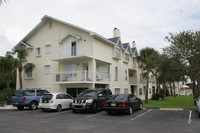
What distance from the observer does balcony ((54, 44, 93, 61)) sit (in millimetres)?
21906

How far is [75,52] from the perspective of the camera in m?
23.1

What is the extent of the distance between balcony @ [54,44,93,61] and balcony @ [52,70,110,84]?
1703 millimetres

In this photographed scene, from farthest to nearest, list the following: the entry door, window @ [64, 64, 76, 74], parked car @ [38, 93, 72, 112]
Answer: window @ [64, 64, 76, 74]
the entry door
parked car @ [38, 93, 72, 112]

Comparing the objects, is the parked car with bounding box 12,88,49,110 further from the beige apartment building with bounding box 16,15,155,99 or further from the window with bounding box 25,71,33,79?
the window with bounding box 25,71,33,79

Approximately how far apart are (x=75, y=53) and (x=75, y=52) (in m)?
0.15

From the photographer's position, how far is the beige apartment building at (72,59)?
2262 cm

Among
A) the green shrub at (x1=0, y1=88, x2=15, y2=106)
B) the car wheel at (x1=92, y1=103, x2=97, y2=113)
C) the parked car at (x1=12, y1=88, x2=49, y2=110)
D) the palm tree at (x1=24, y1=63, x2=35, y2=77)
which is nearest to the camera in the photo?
the car wheel at (x1=92, y1=103, x2=97, y2=113)

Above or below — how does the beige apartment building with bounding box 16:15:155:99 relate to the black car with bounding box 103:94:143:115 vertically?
above

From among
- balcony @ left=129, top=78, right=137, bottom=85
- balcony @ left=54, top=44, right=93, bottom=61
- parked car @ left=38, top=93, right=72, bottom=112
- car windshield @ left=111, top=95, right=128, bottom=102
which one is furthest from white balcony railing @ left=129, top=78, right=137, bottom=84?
car windshield @ left=111, top=95, right=128, bottom=102

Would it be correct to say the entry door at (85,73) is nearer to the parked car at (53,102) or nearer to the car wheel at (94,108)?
the parked car at (53,102)

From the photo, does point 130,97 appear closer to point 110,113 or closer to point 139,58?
point 110,113

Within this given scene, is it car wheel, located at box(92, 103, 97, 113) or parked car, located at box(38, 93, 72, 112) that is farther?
parked car, located at box(38, 93, 72, 112)

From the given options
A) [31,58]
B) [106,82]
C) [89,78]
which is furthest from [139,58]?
[31,58]

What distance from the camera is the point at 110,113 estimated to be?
49.0 ft
